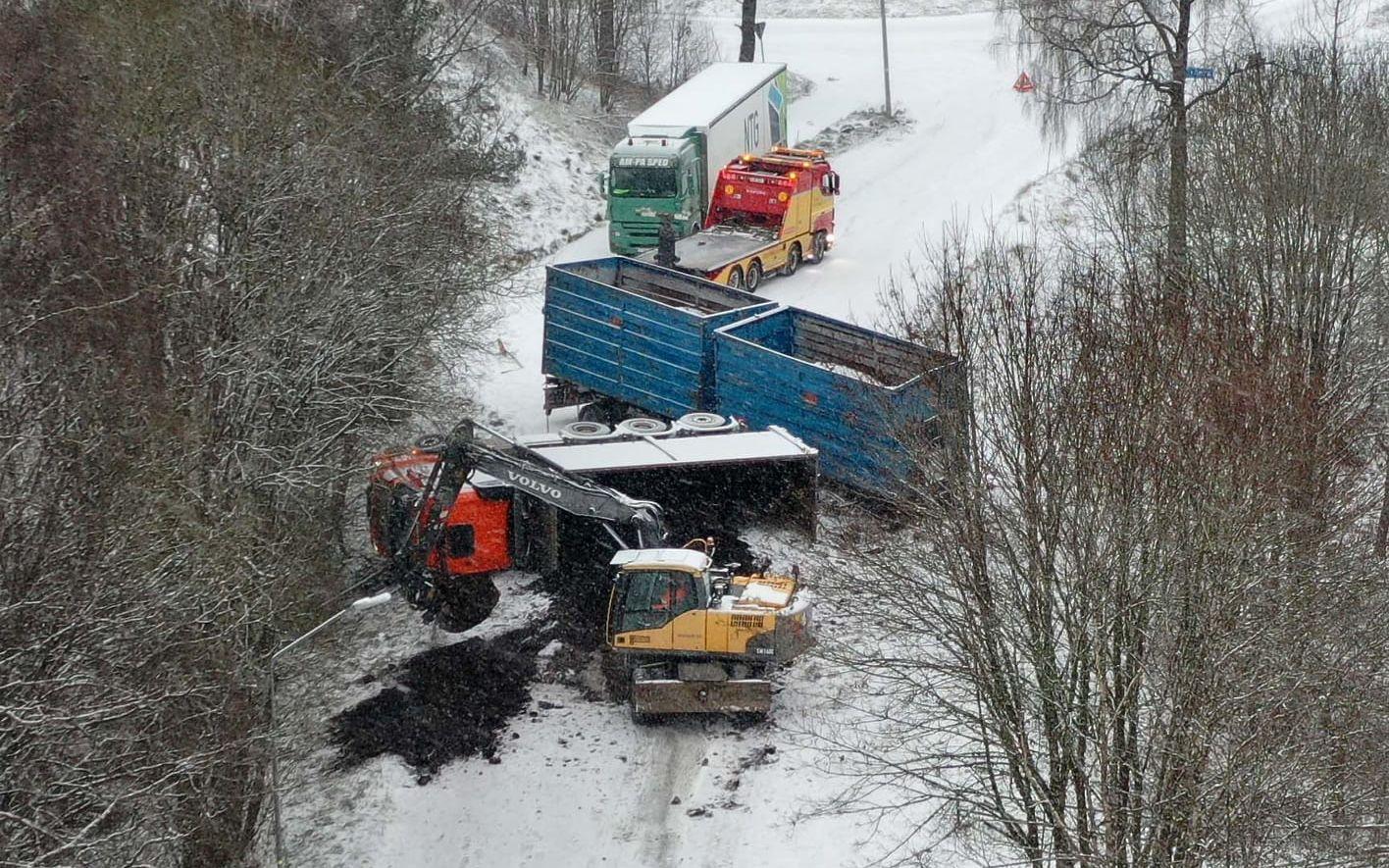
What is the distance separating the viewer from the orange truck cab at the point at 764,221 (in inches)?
1202

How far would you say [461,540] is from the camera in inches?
806

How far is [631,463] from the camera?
21406mm

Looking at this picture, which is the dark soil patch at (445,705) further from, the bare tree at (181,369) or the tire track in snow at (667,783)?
the tire track in snow at (667,783)

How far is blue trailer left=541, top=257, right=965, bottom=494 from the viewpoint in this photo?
22781mm

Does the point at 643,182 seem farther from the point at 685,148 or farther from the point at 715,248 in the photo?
the point at 715,248

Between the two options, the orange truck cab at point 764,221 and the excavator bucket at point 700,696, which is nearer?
the excavator bucket at point 700,696

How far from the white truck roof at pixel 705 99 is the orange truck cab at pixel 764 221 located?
1.85m

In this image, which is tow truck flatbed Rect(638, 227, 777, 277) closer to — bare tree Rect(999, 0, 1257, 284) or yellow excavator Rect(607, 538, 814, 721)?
bare tree Rect(999, 0, 1257, 284)

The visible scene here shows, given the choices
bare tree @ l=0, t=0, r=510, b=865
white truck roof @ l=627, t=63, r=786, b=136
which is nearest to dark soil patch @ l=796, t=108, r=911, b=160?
white truck roof @ l=627, t=63, r=786, b=136

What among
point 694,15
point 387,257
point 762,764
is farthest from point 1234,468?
point 694,15

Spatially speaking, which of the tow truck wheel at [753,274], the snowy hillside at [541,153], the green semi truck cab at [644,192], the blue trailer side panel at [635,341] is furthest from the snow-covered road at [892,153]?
the blue trailer side panel at [635,341]

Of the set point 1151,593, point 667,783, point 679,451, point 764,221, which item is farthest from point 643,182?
point 1151,593

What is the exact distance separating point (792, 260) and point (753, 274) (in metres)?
2.05

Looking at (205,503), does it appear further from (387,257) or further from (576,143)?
(576,143)
